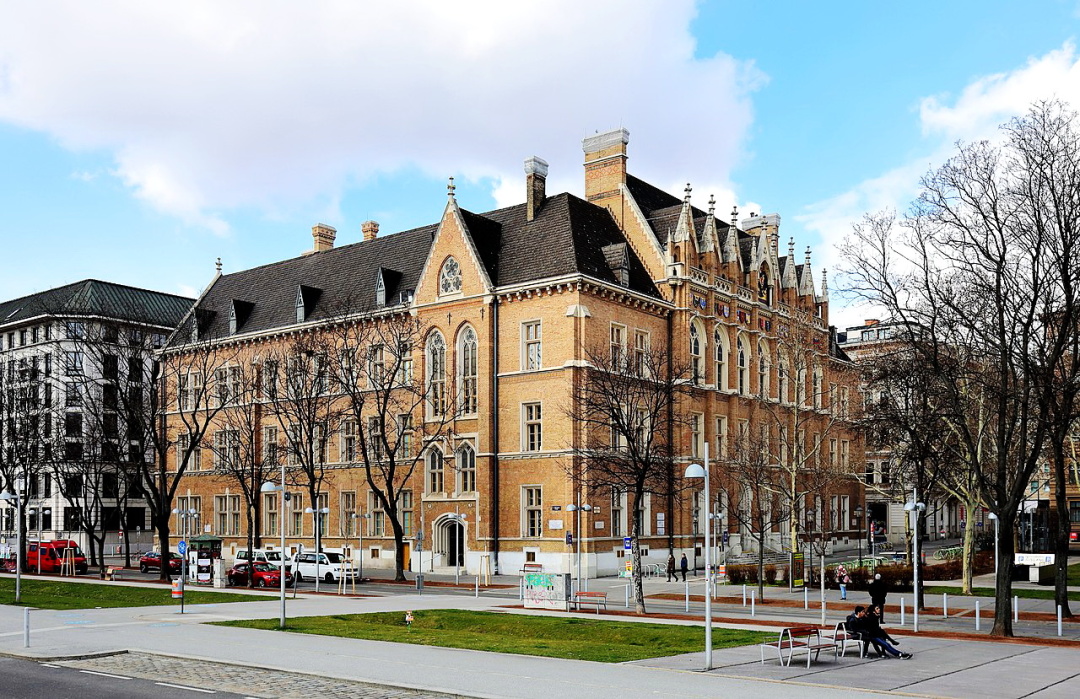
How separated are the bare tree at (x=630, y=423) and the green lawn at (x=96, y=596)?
50.7ft

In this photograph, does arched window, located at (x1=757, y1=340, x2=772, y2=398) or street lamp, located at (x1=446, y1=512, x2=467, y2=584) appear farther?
arched window, located at (x1=757, y1=340, x2=772, y2=398)

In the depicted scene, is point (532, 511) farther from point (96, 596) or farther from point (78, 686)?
point (78, 686)

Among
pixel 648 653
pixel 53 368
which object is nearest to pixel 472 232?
pixel 648 653

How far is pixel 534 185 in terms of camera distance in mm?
63438

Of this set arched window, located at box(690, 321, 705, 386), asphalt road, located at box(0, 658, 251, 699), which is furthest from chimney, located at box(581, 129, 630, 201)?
asphalt road, located at box(0, 658, 251, 699)

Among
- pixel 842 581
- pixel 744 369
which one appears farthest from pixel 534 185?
pixel 842 581

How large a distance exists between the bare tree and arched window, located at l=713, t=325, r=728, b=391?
533 cm

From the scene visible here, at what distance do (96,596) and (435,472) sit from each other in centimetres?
2313

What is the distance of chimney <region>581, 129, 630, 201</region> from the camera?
219 ft

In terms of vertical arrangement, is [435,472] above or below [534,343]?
below

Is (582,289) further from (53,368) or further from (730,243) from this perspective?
(53,368)

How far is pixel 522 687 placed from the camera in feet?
63.5

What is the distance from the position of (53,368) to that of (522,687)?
289 feet

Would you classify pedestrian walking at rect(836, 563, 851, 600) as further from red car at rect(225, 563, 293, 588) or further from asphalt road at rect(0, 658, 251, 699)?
asphalt road at rect(0, 658, 251, 699)
